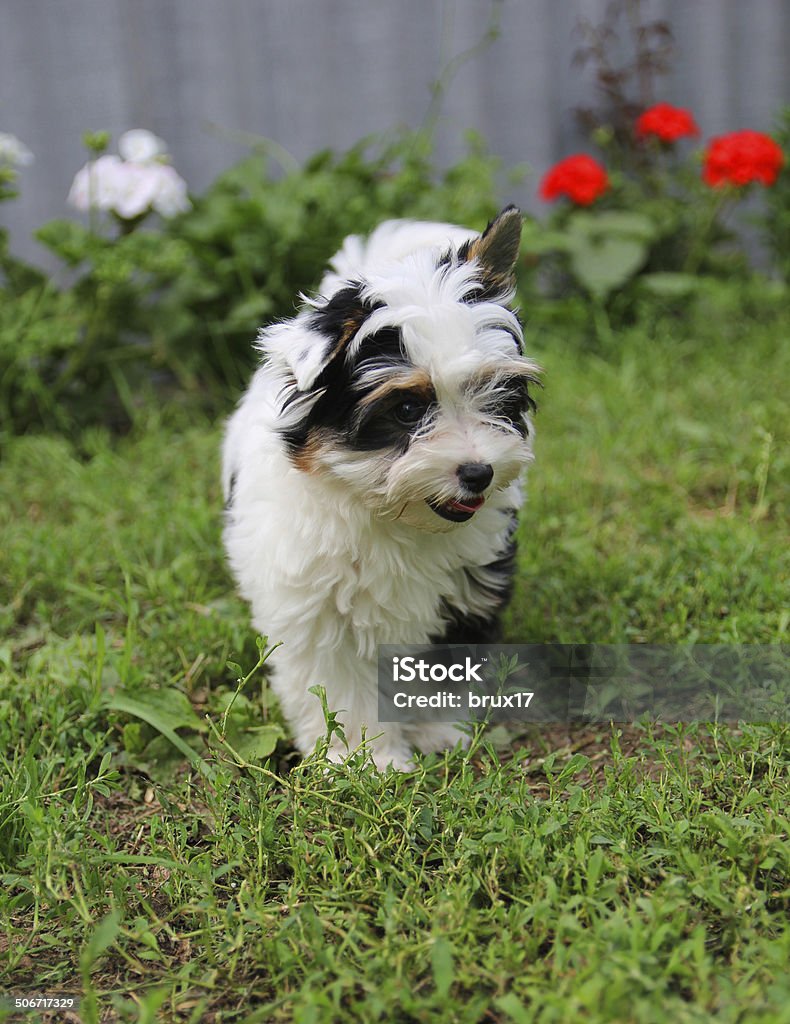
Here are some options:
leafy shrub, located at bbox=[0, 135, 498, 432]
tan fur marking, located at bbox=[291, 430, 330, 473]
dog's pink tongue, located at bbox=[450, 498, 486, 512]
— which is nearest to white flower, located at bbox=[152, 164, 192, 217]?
leafy shrub, located at bbox=[0, 135, 498, 432]

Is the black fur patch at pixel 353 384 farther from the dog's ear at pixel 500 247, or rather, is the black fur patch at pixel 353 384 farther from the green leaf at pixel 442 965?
the green leaf at pixel 442 965

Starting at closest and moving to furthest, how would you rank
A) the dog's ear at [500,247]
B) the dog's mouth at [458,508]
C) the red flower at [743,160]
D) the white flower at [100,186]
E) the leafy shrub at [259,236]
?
the dog's mouth at [458,508], the dog's ear at [500,247], the white flower at [100,186], the leafy shrub at [259,236], the red flower at [743,160]

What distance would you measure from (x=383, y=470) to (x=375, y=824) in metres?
0.80

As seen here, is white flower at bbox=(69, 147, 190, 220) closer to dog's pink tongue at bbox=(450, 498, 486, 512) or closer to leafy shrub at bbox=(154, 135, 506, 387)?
leafy shrub at bbox=(154, 135, 506, 387)

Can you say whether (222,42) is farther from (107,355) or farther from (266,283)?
(107,355)

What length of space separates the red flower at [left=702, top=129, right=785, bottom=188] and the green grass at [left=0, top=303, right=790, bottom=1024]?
Result: 269 centimetres

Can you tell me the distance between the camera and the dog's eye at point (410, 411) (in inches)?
90.0

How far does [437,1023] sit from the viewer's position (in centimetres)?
173

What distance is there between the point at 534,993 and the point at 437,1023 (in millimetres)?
178

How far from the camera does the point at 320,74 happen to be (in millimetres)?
5977

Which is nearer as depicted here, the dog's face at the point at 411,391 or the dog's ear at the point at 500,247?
the dog's face at the point at 411,391

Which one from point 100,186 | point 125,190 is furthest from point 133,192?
point 100,186

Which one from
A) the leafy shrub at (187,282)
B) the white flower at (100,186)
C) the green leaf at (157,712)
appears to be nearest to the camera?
the green leaf at (157,712)

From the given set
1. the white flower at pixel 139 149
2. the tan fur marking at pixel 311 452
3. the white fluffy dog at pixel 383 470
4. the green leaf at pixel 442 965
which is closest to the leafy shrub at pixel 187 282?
the white flower at pixel 139 149
